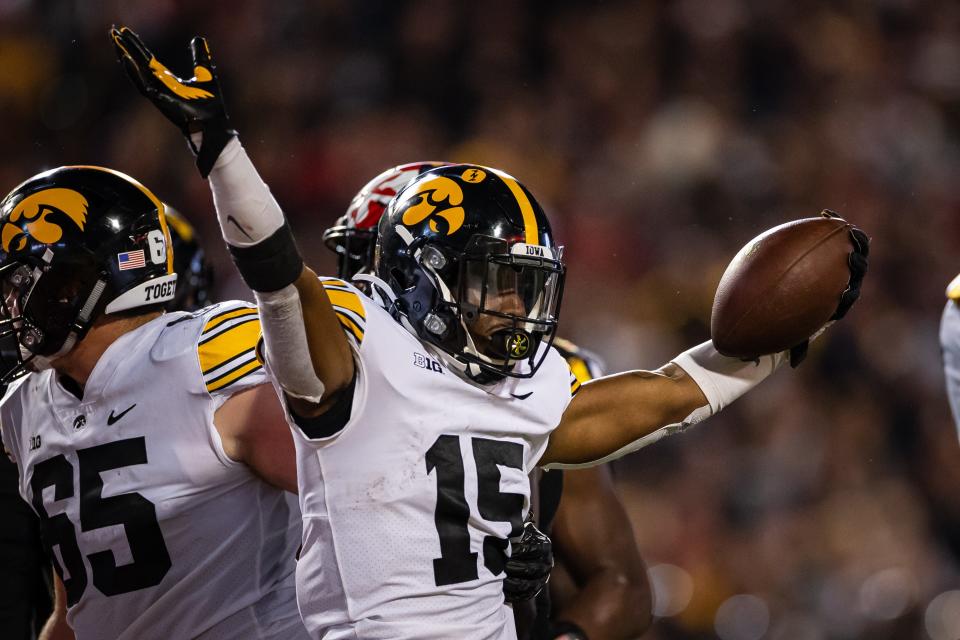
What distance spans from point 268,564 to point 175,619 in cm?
21

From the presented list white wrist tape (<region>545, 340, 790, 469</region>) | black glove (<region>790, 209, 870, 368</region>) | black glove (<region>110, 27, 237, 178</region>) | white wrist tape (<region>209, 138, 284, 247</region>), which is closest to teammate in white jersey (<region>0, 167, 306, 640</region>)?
white wrist tape (<region>209, 138, 284, 247</region>)

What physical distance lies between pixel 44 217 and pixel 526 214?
3.23 feet

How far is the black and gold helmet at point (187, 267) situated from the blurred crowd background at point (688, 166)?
2126mm

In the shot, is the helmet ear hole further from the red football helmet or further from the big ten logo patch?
the red football helmet

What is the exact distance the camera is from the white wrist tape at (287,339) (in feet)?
6.09

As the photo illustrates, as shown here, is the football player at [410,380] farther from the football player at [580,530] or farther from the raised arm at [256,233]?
the football player at [580,530]

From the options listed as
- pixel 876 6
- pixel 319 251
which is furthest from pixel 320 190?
pixel 876 6

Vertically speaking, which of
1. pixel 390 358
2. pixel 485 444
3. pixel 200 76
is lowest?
pixel 485 444

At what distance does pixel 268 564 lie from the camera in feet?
7.97

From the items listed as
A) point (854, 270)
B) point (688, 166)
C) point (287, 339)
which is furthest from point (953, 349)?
point (688, 166)

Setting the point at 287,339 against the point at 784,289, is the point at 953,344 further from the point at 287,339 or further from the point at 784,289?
the point at 287,339

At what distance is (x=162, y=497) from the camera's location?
2287 mm

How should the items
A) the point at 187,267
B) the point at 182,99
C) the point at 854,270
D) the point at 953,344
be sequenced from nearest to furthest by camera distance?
1. the point at 182,99
2. the point at 854,270
3. the point at 953,344
4. the point at 187,267

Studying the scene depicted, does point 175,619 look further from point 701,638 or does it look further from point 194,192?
point 194,192
